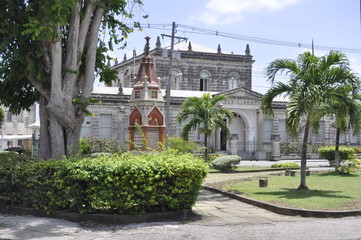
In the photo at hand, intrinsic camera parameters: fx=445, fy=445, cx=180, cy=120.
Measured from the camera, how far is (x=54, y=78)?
1130 cm

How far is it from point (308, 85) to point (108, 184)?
7.54 m

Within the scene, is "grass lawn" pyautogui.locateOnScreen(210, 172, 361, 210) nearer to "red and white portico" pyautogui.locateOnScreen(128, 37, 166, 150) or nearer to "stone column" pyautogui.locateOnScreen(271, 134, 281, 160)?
"red and white portico" pyautogui.locateOnScreen(128, 37, 166, 150)

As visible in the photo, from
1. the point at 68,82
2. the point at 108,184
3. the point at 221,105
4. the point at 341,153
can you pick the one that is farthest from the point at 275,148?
the point at 108,184

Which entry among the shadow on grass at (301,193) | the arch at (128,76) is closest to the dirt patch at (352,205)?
the shadow on grass at (301,193)

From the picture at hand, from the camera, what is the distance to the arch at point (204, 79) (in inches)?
1705

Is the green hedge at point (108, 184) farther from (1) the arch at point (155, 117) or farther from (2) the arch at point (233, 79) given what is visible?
(2) the arch at point (233, 79)

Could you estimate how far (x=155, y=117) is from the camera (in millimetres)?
23453

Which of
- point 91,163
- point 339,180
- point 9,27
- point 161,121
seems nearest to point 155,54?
point 161,121

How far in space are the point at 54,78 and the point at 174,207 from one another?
15.3 ft

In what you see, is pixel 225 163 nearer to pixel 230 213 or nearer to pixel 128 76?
pixel 230 213

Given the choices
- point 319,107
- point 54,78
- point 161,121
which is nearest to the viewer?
point 54,78

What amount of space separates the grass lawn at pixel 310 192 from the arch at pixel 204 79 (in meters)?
25.9

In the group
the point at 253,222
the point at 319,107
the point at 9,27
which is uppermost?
the point at 9,27

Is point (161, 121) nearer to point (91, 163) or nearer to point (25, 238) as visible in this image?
point (91, 163)
